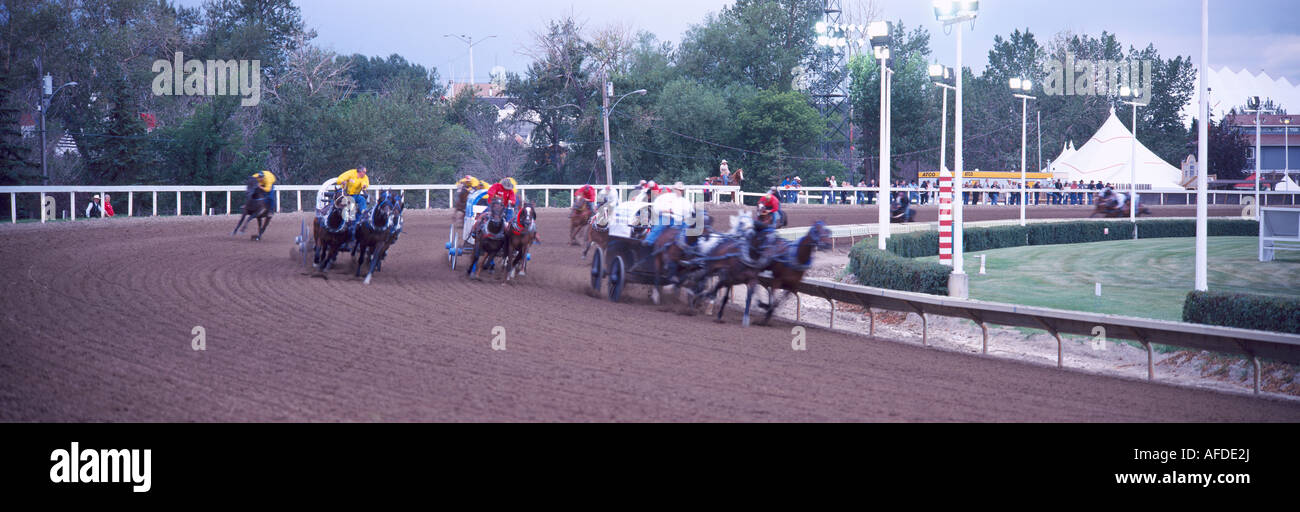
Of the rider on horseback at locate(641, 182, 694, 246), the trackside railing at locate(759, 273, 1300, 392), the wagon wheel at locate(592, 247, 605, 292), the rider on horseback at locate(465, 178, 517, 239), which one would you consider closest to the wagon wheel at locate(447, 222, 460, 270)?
the rider on horseback at locate(465, 178, 517, 239)

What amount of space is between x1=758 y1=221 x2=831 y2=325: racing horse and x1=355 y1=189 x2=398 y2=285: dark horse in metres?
5.63

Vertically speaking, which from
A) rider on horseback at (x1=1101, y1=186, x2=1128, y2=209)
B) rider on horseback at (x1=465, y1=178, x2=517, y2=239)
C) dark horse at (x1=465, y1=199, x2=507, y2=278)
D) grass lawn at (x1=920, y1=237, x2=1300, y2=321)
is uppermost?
rider on horseback at (x1=1101, y1=186, x2=1128, y2=209)

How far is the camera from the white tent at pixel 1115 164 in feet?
183

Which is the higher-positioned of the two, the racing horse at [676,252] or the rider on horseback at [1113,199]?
the rider on horseback at [1113,199]

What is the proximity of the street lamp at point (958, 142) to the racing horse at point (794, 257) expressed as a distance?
16.5 ft

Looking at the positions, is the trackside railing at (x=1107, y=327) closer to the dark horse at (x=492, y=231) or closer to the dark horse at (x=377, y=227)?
the dark horse at (x=492, y=231)

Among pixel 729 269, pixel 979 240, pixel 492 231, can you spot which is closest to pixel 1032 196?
pixel 979 240

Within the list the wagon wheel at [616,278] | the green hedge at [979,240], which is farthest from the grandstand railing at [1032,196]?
the wagon wheel at [616,278]

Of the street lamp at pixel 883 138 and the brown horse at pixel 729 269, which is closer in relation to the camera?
the brown horse at pixel 729 269

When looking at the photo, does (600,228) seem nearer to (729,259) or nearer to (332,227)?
(332,227)

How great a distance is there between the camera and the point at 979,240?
96.2ft

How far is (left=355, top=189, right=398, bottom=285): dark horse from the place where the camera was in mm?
14219

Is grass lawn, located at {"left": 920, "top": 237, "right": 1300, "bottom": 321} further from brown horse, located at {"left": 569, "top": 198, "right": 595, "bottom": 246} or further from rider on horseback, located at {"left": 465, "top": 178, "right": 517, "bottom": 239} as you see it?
rider on horseback, located at {"left": 465, "top": 178, "right": 517, "bottom": 239}
